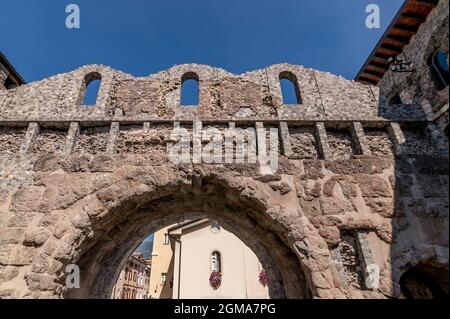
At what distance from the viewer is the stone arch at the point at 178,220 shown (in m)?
4.55

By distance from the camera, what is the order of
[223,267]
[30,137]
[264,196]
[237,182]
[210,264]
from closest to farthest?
[264,196] → [237,182] → [30,137] → [223,267] → [210,264]

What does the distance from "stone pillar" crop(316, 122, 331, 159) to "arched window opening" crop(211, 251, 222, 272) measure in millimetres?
11093

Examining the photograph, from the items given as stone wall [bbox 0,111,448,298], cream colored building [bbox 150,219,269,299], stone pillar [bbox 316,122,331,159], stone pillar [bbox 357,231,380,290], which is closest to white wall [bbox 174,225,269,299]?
cream colored building [bbox 150,219,269,299]

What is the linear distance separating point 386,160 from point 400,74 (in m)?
3.58

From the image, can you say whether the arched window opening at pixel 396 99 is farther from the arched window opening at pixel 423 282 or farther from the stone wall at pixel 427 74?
the arched window opening at pixel 423 282

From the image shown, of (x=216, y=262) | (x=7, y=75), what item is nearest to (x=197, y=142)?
(x=7, y=75)

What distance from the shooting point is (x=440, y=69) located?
19.9 feet

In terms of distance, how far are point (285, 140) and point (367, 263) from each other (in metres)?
2.39

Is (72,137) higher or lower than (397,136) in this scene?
higher

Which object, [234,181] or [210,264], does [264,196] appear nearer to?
[234,181]

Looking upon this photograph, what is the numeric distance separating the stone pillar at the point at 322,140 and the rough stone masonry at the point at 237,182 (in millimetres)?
26

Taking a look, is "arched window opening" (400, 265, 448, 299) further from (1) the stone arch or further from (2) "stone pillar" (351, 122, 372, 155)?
(2) "stone pillar" (351, 122, 372, 155)
